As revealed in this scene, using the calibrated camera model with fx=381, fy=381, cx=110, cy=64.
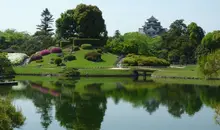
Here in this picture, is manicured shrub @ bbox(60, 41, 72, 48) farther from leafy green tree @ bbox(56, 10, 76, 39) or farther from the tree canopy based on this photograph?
leafy green tree @ bbox(56, 10, 76, 39)

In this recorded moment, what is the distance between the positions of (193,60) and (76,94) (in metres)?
57.2

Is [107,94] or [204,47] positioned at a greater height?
[204,47]

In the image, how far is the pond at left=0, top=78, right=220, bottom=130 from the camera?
25281mm

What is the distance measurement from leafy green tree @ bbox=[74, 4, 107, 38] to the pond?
43069mm

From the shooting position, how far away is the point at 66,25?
302ft

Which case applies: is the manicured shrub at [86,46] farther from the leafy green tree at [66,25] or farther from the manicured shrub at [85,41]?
the leafy green tree at [66,25]

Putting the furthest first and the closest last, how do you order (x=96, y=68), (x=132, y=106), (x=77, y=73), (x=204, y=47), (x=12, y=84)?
(x=204, y=47), (x=96, y=68), (x=77, y=73), (x=12, y=84), (x=132, y=106)

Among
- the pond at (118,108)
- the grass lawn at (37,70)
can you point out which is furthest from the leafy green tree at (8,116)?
the grass lawn at (37,70)

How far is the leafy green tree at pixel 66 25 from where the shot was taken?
303 ft

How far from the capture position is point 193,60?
306ft

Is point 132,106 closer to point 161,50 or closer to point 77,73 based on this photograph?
point 77,73

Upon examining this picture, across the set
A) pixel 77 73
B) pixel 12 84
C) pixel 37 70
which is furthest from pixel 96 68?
pixel 12 84

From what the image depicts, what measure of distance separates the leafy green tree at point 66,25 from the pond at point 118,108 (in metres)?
45.5

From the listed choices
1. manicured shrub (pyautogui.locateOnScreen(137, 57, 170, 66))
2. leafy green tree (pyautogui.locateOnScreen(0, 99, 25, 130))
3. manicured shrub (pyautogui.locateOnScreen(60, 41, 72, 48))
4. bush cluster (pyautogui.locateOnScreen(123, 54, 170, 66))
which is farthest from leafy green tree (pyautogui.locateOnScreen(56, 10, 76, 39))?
leafy green tree (pyautogui.locateOnScreen(0, 99, 25, 130))
